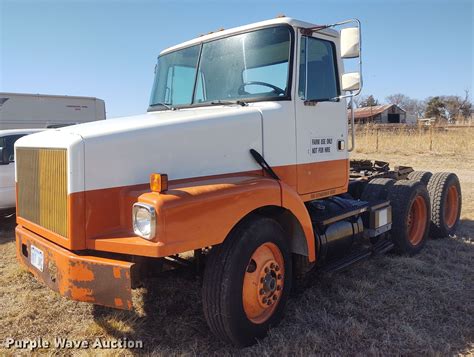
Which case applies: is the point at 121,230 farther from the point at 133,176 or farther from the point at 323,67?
the point at 323,67

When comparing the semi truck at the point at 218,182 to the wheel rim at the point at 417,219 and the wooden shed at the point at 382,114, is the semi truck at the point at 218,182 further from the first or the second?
the wooden shed at the point at 382,114

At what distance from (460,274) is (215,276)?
3417mm

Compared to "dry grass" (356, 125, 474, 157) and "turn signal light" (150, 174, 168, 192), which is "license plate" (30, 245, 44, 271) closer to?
"turn signal light" (150, 174, 168, 192)

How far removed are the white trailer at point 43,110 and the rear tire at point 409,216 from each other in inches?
478

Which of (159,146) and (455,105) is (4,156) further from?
(455,105)

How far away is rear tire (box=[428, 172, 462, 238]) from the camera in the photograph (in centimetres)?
Result: 670

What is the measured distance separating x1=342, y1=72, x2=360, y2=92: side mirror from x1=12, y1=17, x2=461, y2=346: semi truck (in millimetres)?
13

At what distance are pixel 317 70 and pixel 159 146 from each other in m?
1.96

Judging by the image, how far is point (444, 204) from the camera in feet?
22.5

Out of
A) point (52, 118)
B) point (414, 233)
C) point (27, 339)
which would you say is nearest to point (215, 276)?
point (27, 339)

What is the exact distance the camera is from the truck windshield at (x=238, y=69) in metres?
3.95

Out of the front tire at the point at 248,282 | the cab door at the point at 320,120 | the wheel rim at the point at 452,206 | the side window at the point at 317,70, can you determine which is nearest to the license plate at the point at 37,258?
the front tire at the point at 248,282

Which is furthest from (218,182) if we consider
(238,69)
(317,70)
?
(317,70)

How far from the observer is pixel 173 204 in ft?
9.21
